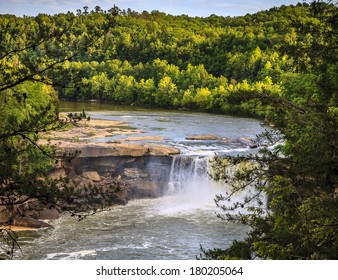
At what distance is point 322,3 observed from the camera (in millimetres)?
8648

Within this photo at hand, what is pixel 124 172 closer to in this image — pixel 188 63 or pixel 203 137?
pixel 203 137

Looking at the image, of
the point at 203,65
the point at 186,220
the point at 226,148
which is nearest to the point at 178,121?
the point at 226,148

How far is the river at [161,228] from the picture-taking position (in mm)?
16734

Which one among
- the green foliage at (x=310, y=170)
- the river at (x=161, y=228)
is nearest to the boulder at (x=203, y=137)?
the river at (x=161, y=228)

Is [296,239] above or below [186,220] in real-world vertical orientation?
above

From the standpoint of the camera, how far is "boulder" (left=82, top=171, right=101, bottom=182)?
2483 cm

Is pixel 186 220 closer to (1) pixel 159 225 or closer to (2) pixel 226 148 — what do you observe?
(1) pixel 159 225

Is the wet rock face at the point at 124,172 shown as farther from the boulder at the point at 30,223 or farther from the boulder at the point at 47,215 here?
the boulder at the point at 30,223

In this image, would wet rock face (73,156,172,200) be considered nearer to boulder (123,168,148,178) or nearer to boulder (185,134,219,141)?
boulder (123,168,148,178)

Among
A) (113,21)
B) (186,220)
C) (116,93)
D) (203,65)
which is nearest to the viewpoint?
(113,21)

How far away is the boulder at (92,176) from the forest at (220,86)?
2400 millimetres

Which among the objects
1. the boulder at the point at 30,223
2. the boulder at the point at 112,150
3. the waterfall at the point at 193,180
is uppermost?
the boulder at the point at 112,150

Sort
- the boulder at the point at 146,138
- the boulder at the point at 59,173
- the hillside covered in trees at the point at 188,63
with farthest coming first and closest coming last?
the hillside covered in trees at the point at 188,63 → the boulder at the point at 146,138 → the boulder at the point at 59,173

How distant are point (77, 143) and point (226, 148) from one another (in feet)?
24.6
